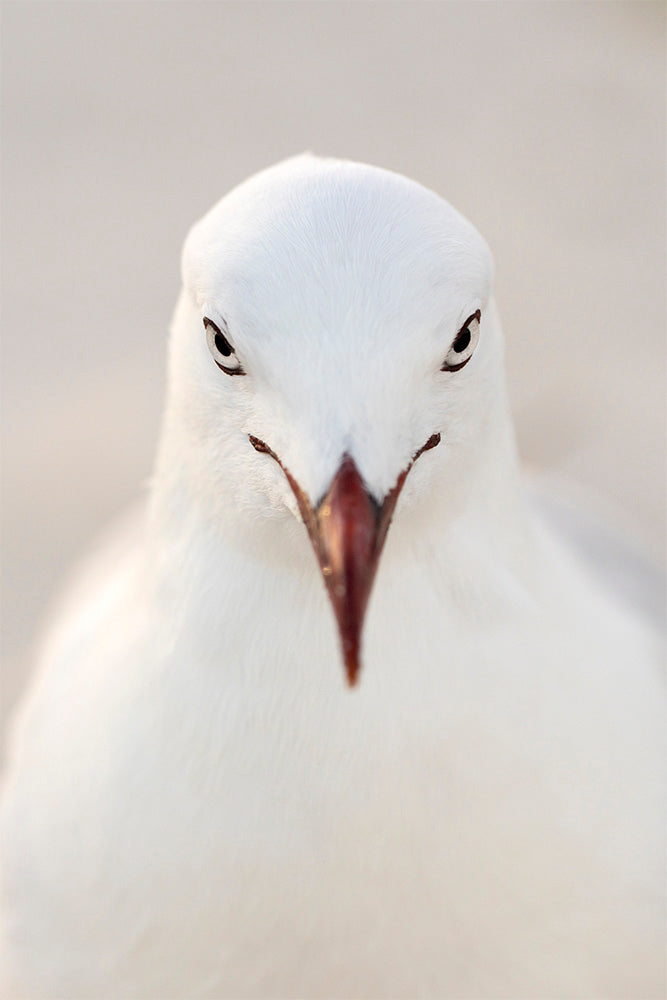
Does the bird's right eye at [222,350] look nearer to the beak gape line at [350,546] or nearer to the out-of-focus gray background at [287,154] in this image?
the beak gape line at [350,546]

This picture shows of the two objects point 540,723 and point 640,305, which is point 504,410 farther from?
point 640,305

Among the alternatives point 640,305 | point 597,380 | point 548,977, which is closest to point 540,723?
point 548,977

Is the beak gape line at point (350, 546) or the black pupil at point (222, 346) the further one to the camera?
the black pupil at point (222, 346)

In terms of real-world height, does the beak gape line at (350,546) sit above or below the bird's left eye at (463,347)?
below

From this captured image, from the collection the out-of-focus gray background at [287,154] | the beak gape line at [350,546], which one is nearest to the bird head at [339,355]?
the beak gape line at [350,546]

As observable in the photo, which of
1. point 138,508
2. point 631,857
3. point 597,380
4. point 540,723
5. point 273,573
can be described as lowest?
point 631,857

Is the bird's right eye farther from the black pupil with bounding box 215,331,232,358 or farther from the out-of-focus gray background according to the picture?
the out-of-focus gray background

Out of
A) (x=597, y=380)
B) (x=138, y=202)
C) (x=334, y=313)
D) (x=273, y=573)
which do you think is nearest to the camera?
(x=334, y=313)
